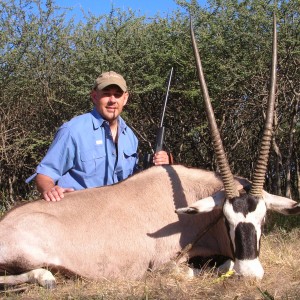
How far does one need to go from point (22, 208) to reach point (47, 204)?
196 millimetres

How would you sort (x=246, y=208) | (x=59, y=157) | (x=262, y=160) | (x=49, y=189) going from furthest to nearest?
1. (x=59, y=157)
2. (x=49, y=189)
3. (x=262, y=160)
4. (x=246, y=208)

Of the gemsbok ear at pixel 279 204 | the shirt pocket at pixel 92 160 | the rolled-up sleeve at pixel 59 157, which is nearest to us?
the gemsbok ear at pixel 279 204

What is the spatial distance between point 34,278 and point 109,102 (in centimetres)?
184

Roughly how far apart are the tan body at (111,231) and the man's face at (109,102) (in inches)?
32.8

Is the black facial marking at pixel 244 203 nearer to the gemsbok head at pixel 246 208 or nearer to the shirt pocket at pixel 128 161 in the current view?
the gemsbok head at pixel 246 208

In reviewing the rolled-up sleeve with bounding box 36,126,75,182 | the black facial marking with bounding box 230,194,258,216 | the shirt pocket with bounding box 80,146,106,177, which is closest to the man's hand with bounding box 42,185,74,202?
the rolled-up sleeve with bounding box 36,126,75,182

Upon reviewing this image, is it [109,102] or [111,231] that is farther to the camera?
[109,102]

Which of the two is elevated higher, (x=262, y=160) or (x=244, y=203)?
(x=262, y=160)

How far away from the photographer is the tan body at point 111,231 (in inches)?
162

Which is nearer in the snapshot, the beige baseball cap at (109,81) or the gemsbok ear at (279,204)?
the gemsbok ear at (279,204)

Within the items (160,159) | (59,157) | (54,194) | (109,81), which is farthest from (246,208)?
(109,81)

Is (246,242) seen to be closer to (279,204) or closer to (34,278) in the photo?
(279,204)

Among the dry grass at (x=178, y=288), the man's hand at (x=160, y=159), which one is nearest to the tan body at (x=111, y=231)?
the dry grass at (x=178, y=288)

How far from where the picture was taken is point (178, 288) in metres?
3.73
